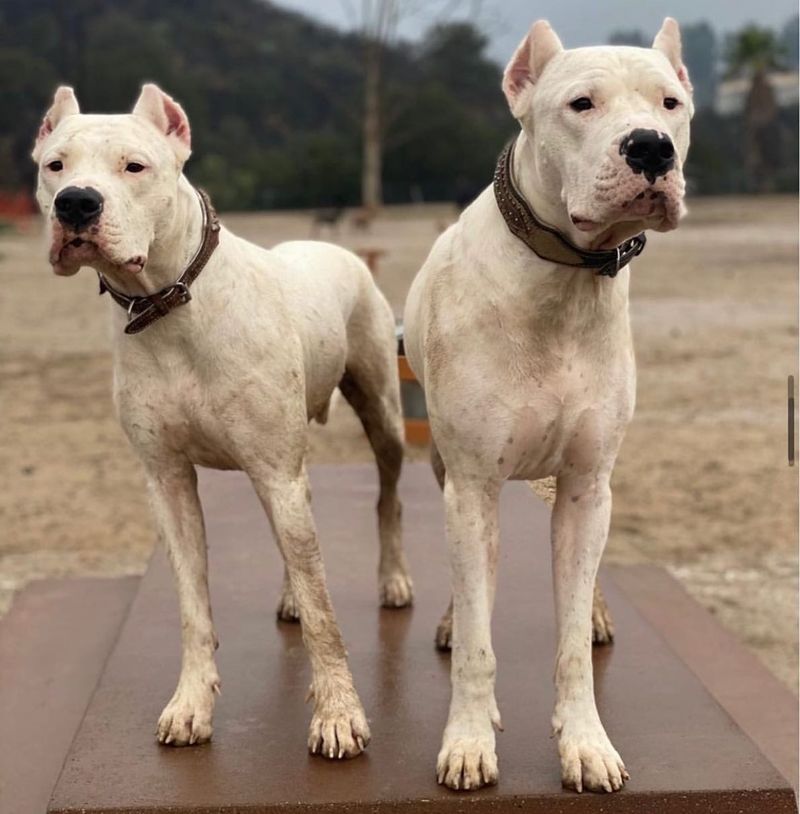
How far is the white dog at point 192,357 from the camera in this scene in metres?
3.09

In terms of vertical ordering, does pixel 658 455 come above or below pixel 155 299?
below

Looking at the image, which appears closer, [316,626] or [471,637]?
[471,637]

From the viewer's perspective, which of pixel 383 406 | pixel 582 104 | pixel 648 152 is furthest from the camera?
pixel 383 406

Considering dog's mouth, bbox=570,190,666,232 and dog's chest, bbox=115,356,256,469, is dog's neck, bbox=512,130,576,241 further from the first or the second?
dog's chest, bbox=115,356,256,469

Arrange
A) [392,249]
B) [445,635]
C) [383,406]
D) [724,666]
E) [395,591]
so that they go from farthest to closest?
[392,249], [724,666], [395,591], [383,406], [445,635]

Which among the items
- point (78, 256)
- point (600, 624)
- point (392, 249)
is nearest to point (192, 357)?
point (78, 256)

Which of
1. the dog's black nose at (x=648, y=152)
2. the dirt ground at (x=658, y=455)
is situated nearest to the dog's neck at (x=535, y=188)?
the dog's black nose at (x=648, y=152)

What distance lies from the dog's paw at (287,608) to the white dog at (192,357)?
0.86m

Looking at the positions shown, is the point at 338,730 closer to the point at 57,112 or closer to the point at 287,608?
the point at 287,608

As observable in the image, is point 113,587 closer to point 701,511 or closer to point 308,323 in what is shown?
point 308,323

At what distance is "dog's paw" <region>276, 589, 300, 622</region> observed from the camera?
4.50 metres

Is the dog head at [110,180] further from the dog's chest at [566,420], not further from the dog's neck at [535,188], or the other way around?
the dog's chest at [566,420]

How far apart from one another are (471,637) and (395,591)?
136cm

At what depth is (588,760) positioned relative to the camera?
3260 mm
